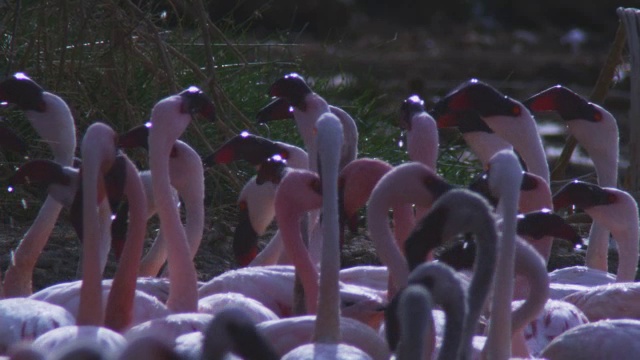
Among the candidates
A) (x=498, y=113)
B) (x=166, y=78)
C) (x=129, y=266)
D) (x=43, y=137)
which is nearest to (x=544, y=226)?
(x=498, y=113)

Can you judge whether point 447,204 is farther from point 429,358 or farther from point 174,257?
point 174,257

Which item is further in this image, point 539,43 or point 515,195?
point 539,43

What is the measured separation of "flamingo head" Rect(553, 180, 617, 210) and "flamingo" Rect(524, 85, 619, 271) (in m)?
0.28

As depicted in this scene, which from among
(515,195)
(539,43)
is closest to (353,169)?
(515,195)

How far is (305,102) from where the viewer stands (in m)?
4.32

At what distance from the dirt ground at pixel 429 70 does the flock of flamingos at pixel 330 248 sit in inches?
24.9

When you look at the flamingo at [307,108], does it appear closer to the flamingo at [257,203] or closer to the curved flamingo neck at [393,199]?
the flamingo at [257,203]

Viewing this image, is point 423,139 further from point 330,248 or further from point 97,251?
point 97,251

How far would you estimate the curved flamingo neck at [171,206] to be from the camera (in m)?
3.82

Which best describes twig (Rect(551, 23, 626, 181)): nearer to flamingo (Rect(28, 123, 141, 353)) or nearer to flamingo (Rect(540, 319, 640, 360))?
flamingo (Rect(540, 319, 640, 360))

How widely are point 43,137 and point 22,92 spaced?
0.62ft

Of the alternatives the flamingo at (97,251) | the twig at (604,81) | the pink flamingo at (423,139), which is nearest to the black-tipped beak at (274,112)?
the pink flamingo at (423,139)

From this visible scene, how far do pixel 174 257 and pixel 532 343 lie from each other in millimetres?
1088

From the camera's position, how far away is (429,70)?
16.8 metres
